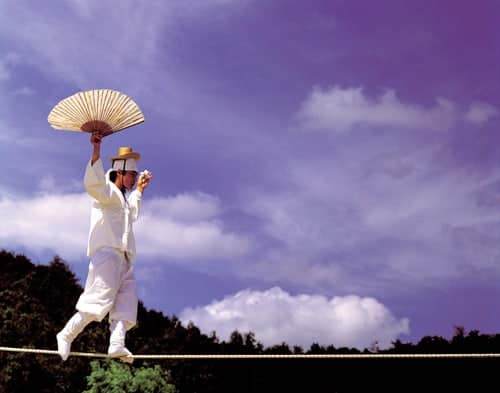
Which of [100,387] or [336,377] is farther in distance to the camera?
[100,387]

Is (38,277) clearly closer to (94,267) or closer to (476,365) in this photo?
(476,365)

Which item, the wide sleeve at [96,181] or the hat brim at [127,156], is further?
the hat brim at [127,156]

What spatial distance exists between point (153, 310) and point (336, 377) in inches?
223

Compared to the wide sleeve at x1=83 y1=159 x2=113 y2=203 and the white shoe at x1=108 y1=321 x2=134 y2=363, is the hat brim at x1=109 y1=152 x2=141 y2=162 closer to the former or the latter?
the wide sleeve at x1=83 y1=159 x2=113 y2=203

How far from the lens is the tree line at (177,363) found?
1369 centimetres

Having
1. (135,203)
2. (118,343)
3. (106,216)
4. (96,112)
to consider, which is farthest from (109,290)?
(96,112)

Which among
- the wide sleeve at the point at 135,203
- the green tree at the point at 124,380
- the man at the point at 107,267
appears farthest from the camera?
the green tree at the point at 124,380

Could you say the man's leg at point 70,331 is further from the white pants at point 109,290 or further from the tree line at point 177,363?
the tree line at point 177,363

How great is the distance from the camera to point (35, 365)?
619 inches

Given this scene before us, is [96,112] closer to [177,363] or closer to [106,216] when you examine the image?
[106,216]

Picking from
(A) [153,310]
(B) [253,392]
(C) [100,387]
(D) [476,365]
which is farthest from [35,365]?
(D) [476,365]

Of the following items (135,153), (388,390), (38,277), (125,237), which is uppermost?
(38,277)

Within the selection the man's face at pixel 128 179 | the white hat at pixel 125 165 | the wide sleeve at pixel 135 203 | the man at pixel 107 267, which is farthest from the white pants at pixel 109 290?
the white hat at pixel 125 165

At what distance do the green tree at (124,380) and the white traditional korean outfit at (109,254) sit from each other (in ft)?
32.3
